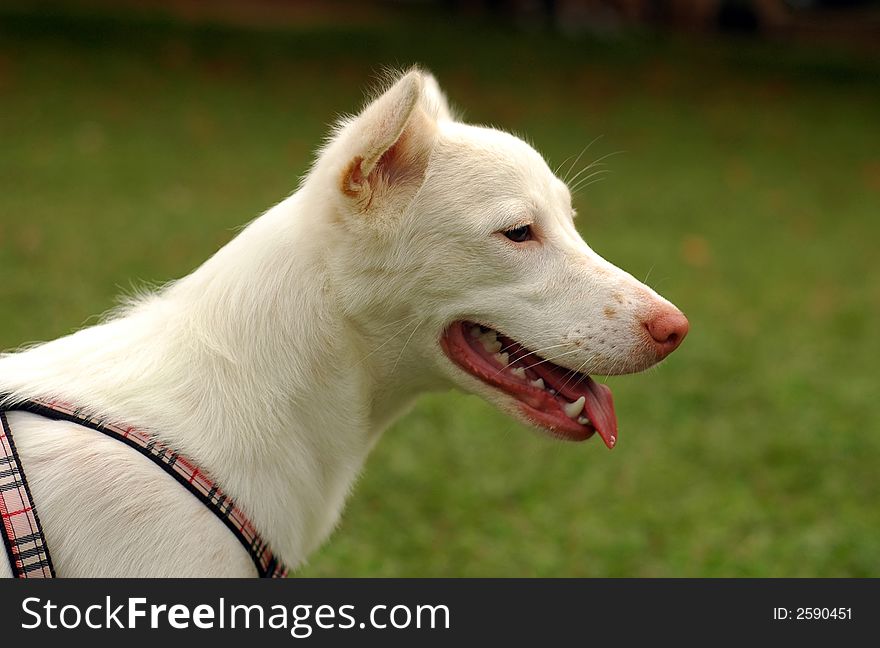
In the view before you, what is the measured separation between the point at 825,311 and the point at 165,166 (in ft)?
23.7

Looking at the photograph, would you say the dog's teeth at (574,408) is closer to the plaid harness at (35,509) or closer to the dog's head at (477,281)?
the dog's head at (477,281)

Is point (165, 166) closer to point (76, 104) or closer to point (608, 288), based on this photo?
point (76, 104)

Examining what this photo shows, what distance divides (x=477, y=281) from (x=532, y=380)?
313 millimetres

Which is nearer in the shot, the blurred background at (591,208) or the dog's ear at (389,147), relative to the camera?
the dog's ear at (389,147)

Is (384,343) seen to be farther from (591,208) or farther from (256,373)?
(591,208)

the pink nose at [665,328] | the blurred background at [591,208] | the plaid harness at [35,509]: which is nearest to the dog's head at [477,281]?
the pink nose at [665,328]

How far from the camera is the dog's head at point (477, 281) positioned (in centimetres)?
255

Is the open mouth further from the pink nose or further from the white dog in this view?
the pink nose

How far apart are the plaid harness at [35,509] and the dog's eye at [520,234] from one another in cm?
99

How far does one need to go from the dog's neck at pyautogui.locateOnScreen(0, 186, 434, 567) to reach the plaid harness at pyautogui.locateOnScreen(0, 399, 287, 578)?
0.03m

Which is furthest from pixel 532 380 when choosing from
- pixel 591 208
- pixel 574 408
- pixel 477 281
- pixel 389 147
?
pixel 591 208

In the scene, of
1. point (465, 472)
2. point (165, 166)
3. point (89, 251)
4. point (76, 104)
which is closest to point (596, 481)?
point (465, 472)

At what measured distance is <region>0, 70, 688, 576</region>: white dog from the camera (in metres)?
2.47

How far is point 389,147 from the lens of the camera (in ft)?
8.11
